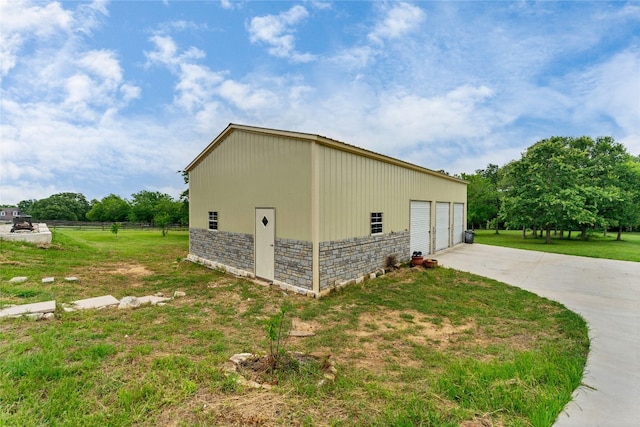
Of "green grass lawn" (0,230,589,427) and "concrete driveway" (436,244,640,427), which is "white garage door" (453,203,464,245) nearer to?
"concrete driveway" (436,244,640,427)

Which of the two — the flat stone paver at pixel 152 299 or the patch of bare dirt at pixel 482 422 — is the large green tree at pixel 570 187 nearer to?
the patch of bare dirt at pixel 482 422

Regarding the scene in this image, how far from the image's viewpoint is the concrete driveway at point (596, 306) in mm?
2547

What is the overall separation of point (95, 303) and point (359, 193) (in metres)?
6.78

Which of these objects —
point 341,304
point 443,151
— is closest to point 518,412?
point 341,304

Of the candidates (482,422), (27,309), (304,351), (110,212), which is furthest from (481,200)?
(110,212)

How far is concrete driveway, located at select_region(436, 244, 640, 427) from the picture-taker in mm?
2547

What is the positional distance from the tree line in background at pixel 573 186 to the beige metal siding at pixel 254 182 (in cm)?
1823

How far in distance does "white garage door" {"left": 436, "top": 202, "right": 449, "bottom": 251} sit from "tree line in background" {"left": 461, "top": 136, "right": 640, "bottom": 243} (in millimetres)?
7934

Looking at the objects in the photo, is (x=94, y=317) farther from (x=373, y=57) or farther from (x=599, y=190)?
(x=599, y=190)

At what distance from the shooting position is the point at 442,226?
45.9ft

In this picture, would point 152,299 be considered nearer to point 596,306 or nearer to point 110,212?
point 596,306

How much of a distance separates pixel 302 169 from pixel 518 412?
560 centimetres

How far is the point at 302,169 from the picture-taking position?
21.7 ft

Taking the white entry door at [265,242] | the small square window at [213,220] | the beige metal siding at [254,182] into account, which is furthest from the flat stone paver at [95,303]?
the small square window at [213,220]
